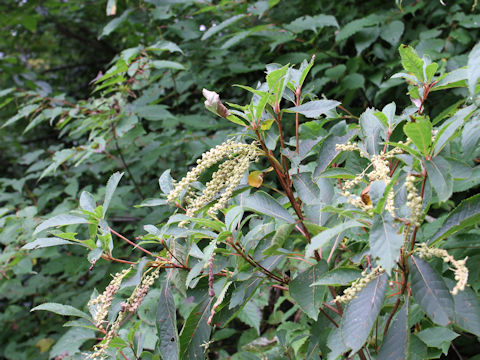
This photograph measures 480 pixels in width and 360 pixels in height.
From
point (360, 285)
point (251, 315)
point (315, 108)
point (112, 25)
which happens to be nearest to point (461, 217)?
point (360, 285)

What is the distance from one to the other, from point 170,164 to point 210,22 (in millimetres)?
972

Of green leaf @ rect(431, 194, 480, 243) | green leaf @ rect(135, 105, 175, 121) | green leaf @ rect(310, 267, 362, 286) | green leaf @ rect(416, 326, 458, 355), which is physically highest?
green leaf @ rect(431, 194, 480, 243)

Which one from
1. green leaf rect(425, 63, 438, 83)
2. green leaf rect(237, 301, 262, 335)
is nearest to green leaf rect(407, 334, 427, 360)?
green leaf rect(425, 63, 438, 83)

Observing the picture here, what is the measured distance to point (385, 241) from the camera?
2.06 feet

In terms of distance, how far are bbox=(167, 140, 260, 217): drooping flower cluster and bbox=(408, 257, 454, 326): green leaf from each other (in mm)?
374

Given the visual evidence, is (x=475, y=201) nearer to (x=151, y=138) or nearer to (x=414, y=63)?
(x=414, y=63)

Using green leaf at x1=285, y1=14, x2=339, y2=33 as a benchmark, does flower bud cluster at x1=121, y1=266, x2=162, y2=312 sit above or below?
below

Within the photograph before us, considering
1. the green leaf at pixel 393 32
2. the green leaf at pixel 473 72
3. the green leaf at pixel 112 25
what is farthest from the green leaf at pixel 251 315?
the green leaf at pixel 112 25

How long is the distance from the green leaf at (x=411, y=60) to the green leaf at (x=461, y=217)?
29 centimetres

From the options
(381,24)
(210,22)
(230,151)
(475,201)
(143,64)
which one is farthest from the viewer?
(210,22)

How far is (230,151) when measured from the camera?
89 centimetres

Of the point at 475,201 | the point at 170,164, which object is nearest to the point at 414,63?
the point at 475,201

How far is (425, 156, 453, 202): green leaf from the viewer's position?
0.68 meters

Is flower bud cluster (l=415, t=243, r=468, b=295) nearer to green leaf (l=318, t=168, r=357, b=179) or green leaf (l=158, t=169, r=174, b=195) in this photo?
green leaf (l=318, t=168, r=357, b=179)
